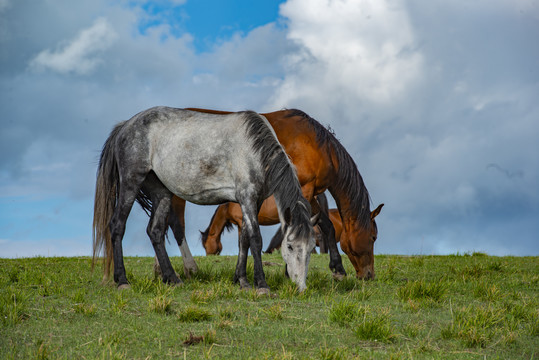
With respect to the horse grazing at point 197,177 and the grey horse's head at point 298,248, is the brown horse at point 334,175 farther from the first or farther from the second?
the grey horse's head at point 298,248

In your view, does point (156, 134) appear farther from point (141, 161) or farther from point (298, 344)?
point (298, 344)

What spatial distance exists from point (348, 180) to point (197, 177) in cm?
245

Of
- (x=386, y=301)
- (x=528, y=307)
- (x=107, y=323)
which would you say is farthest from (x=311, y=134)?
(x=107, y=323)

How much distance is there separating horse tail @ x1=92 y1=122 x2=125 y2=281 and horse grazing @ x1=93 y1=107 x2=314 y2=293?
15 mm

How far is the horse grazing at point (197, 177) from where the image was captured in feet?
19.5

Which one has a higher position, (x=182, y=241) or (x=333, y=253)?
(x=182, y=241)

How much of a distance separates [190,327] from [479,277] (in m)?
5.83

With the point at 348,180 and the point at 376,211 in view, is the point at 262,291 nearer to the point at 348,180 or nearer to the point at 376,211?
the point at 348,180

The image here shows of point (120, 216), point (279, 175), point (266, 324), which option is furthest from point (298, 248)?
point (120, 216)

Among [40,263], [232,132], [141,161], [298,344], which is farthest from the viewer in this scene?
[40,263]

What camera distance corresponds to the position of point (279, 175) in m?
6.07

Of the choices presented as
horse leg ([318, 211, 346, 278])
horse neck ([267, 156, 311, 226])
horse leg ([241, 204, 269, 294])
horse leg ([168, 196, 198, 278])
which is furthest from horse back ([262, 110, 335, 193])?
horse leg ([168, 196, 198, 278])

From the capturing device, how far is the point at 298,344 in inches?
160

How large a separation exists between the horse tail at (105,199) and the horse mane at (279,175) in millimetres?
2489
